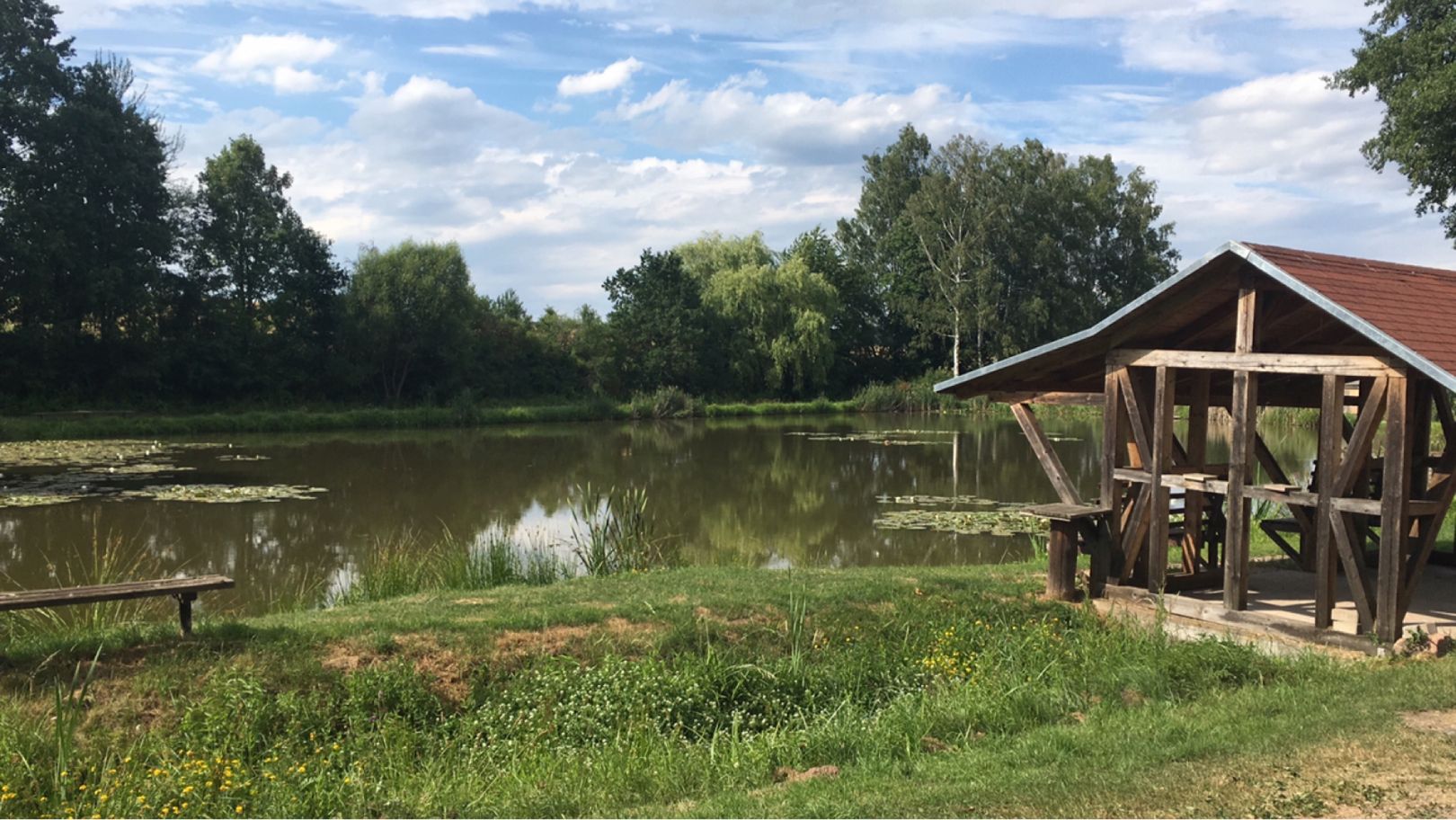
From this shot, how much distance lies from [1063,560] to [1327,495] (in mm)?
2272

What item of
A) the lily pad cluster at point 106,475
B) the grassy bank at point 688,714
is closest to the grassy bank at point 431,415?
the lily pad cluster at point 106,475

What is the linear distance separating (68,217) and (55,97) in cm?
417

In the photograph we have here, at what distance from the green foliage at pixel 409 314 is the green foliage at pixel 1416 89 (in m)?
28.6

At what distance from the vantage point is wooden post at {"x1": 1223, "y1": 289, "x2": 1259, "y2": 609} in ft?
27.3

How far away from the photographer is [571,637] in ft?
25.8

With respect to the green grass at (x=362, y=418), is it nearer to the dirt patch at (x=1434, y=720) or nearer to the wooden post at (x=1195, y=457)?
the wooden post at (x=1195, y=457)

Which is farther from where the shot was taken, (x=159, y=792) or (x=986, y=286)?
(x=986, y=286)

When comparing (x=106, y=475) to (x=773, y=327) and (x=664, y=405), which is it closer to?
(x=664, y=405)

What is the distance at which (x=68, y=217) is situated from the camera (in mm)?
31000

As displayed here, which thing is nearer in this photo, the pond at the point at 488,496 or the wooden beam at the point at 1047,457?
the wooden beam at the point at 1047,457

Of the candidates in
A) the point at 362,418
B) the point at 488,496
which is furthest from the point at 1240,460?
the point at 362,418

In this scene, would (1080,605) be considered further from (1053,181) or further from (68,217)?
(1053,181)

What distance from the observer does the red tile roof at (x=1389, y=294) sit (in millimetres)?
7465

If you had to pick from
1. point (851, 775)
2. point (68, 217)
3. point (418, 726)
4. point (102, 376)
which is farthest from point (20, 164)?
point (851, 775)
